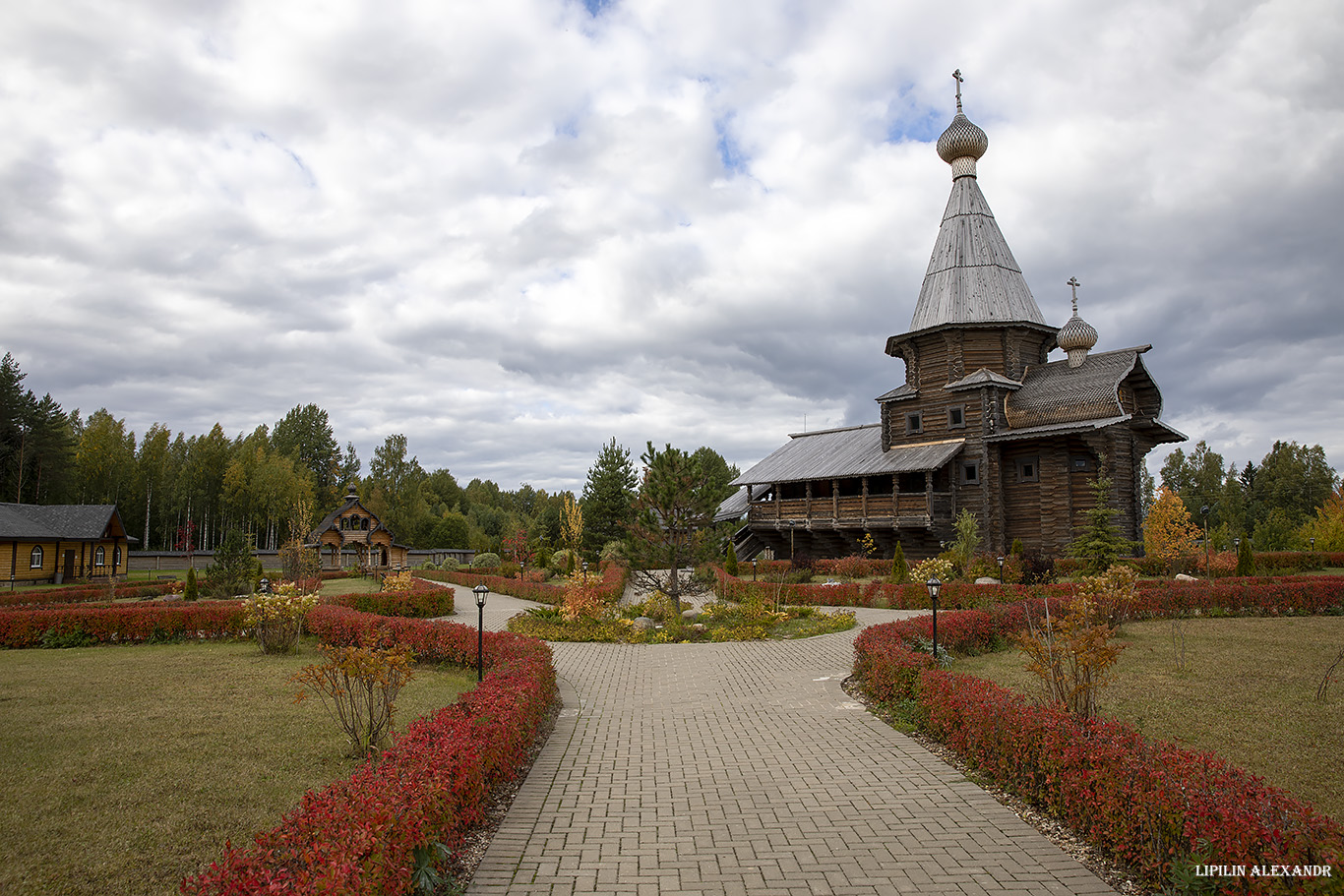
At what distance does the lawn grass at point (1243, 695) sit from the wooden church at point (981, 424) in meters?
12.6

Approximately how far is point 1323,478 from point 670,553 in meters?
62.6

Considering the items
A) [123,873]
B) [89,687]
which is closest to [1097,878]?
[123,873]

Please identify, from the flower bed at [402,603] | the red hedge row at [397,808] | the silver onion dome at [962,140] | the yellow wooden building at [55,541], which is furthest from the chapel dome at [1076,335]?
the yellow wooden building at [55,541]

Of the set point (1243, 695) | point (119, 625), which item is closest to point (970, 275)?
point (1243, 695)

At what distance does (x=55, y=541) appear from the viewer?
32.0m

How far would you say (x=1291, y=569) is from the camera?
23.5 meters

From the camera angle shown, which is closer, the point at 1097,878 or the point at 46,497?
the point at 1097,878

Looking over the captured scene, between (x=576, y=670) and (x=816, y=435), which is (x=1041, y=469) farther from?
(x=576, y=670)

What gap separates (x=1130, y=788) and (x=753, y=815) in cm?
260

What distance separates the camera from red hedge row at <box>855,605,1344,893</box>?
3711 mm

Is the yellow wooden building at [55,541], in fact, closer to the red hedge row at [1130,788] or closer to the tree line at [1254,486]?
the red hedge row at [1130,788]

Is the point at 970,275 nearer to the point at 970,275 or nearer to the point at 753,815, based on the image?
the point at 970,275

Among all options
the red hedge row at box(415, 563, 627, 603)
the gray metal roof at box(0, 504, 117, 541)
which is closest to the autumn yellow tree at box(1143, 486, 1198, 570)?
the red hedge row at box(415, 563, 627, 603)

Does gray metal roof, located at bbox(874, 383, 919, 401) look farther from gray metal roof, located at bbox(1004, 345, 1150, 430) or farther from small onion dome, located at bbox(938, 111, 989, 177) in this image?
small onion dome, located at bbox(938, 111, 989, 177)
